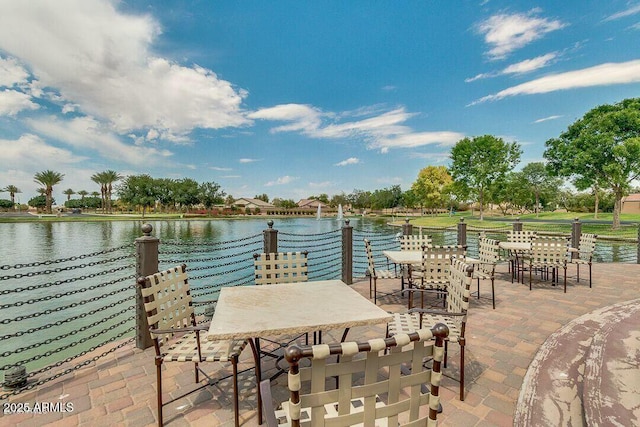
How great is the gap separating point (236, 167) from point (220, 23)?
163 ft

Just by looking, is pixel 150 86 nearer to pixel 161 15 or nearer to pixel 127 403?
pixel 161 15

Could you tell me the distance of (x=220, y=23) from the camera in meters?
11.7

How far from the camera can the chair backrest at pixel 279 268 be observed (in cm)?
298

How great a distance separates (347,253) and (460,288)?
3.13m

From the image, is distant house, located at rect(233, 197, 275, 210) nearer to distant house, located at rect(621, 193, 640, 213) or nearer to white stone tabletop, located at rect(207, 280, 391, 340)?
distant house, located at rect(621, 193, 640, 213)

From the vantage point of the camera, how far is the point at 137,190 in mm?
53750

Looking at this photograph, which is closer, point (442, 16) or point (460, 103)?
point (442, 16)

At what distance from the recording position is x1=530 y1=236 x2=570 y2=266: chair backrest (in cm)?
481

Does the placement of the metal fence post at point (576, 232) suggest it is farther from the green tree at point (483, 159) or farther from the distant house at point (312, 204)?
the distant house at point (312, 204)

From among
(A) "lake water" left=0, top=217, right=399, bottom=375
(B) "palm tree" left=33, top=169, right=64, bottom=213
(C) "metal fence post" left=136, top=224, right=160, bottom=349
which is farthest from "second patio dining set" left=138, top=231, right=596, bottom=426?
(B) "palm tree" left=33, top=169, right=64, bottom=213

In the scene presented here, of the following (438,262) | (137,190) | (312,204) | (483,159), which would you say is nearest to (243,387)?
(438,262)

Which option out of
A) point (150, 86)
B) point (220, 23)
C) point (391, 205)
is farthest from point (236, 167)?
point (220, 23)

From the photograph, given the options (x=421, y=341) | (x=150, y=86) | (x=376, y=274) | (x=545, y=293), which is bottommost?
(x=545, y=293)

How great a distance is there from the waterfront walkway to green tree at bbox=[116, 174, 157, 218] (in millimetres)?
58702
